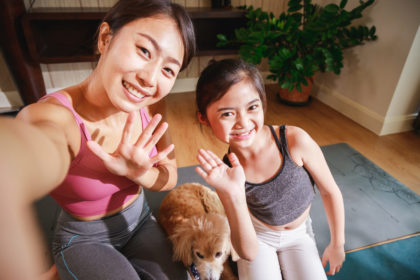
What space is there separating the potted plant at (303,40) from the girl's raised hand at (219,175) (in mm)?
1713

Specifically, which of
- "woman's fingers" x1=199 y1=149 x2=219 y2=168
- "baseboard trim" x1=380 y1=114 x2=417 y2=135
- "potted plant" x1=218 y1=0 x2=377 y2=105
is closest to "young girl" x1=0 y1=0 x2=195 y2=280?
"woman's fingers" x1=199 y1=149 x2=219 y2=168

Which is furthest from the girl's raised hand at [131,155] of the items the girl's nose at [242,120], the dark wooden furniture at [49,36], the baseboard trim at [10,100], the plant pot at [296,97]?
the baseboard trim at [10,100]

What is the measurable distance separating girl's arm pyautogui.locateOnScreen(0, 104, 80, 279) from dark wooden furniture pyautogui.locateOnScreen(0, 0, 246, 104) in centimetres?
194

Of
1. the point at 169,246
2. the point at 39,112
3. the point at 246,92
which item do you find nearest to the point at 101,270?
the point at 169,246

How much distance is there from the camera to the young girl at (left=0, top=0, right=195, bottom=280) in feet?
2.06

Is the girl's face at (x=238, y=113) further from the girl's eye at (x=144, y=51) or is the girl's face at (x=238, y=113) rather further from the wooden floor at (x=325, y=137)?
the wooden floor at (x=325, y=137)

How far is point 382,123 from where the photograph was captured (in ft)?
6.95

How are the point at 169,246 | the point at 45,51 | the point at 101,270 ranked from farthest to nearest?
the point at 45,51 → the point at 169,246 → the point at 101,270

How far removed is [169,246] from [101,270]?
25 cm

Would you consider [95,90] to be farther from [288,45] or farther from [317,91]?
[317,91]

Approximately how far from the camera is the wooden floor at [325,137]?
1810 mm

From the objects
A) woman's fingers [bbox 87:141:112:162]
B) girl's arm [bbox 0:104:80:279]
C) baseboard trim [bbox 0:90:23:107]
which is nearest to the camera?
girl's arm [bbox 0:104:80:279]

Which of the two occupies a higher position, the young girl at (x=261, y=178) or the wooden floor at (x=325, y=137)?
the young girl at (x=261, y=178)

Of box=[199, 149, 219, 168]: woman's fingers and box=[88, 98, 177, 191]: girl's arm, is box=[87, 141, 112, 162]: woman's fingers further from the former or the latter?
box=[199, 149, 219, 168]: woman's fingers
